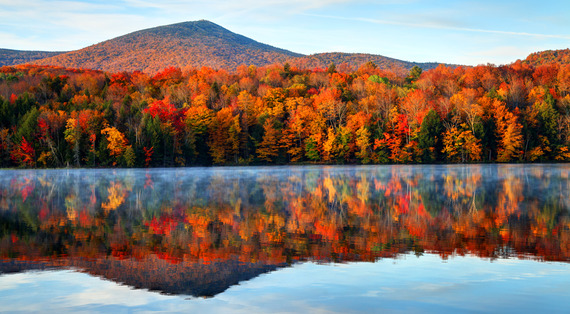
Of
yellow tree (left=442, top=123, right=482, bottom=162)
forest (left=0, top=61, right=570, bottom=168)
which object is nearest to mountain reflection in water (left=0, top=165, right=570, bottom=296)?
forest (left=0, top=61, right=570, bottom=168)

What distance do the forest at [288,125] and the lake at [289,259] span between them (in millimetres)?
65841

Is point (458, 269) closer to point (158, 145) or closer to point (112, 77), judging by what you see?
point (158, 145)

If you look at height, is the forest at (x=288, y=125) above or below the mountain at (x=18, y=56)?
below

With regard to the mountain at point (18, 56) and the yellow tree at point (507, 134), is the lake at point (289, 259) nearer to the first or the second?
the yellow tree at point (507, 134)

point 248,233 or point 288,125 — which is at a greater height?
point 288,125

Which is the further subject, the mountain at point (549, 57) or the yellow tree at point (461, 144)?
the mountain at point (549, 57)

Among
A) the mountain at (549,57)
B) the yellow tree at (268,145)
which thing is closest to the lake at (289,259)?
the yellow tree at (268,145)

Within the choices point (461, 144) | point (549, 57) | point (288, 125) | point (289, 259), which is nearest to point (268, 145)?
point (288, 125)

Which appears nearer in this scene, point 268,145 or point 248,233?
point 248,233

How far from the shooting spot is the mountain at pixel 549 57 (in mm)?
157050

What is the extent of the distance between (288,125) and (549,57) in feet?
339

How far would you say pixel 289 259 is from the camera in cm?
1164

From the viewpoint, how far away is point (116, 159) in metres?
83.8

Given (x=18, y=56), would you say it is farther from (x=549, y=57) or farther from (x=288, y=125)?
(x=549, y=57)
